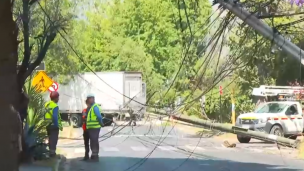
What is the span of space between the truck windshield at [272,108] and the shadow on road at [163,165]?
34.0 ft

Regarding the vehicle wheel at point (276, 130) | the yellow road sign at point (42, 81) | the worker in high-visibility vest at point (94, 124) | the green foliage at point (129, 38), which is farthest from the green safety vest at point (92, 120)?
the green foliage at point (129, 38)

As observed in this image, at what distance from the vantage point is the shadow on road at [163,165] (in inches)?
669

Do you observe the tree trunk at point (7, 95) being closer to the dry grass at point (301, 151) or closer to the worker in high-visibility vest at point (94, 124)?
the worker in high-visibility vest at point (94, 124)

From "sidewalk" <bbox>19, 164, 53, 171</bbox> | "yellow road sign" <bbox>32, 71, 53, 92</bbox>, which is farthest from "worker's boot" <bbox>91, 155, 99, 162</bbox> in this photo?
"yellow road sign" <bbox>32, 71, 53, 92</bbox>

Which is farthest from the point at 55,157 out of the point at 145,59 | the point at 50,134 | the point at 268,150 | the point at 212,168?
the point at 145,59

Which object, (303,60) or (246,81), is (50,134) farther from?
(246,81)

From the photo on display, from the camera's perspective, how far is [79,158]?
776 inches

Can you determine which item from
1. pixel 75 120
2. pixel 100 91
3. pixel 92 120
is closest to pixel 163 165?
pixel 92 120

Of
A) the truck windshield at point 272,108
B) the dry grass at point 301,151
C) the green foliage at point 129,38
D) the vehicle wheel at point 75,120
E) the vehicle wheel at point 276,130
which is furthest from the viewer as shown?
the green foliage at point 129,38

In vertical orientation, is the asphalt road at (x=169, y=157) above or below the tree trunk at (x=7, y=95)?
below

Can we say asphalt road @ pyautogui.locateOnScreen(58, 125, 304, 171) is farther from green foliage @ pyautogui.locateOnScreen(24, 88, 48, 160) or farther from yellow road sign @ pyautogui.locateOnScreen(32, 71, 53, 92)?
yellow road sign @ pyautogui.locateOnScreen(32, 71, 53, 92)

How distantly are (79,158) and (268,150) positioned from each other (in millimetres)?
8278

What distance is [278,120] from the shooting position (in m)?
28.5

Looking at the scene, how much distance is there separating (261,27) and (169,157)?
1088 cm
